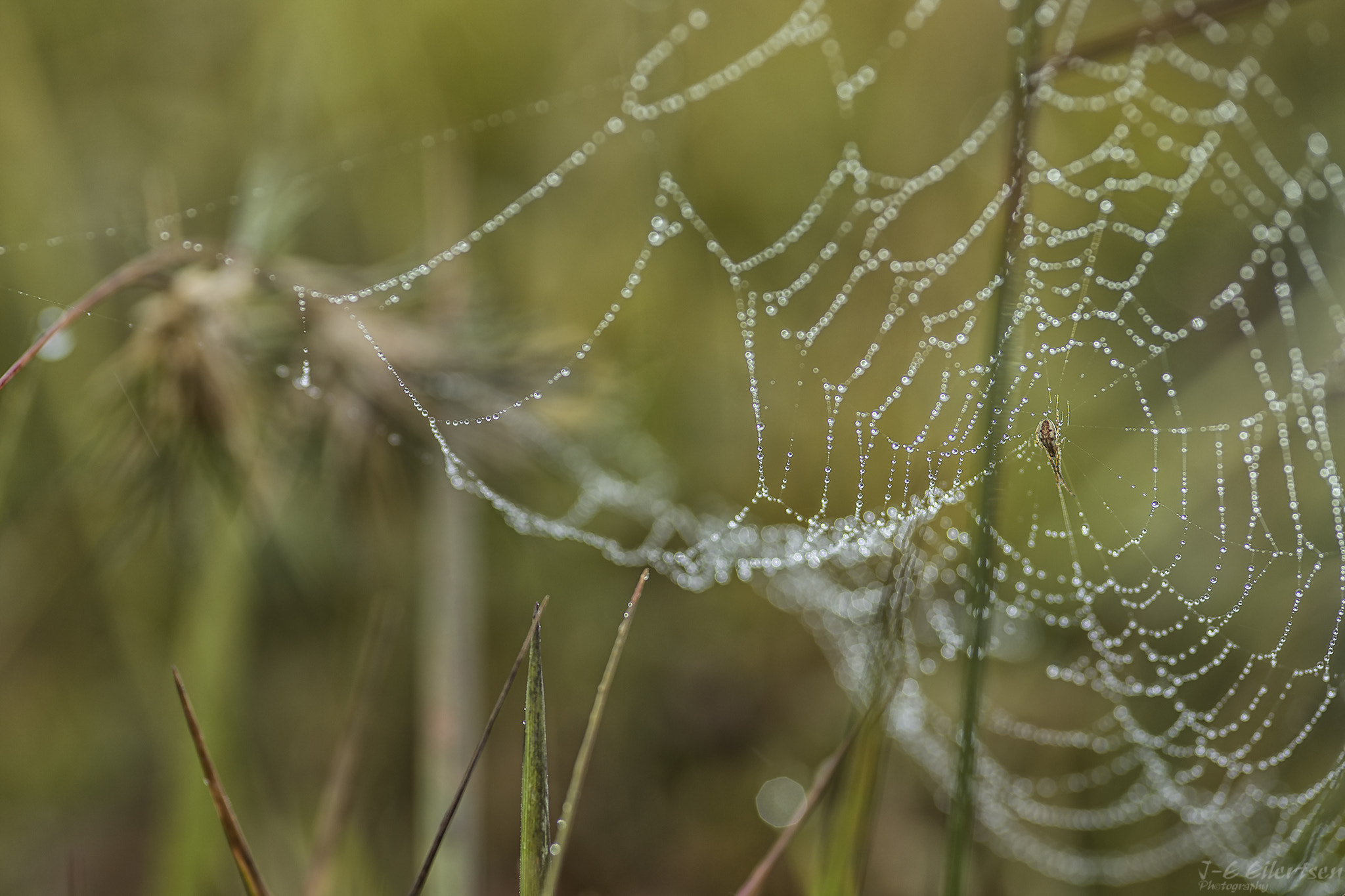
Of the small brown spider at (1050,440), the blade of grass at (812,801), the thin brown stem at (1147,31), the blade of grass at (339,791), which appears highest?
the thin brown stem at (1147,31)

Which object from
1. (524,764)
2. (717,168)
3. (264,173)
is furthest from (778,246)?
(524,764)

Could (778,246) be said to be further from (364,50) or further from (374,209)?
(364,50)

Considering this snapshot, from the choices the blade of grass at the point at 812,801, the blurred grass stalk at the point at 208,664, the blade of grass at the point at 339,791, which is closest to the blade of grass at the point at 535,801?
the blade of grass at the point at 812,801

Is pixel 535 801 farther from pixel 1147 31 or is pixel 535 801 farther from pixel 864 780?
pixel 1147 31

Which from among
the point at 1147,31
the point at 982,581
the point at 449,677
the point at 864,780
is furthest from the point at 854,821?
the point at 1147,31

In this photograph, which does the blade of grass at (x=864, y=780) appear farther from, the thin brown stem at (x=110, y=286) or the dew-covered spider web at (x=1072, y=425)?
the thin brown stem at (x=110, y=286)
